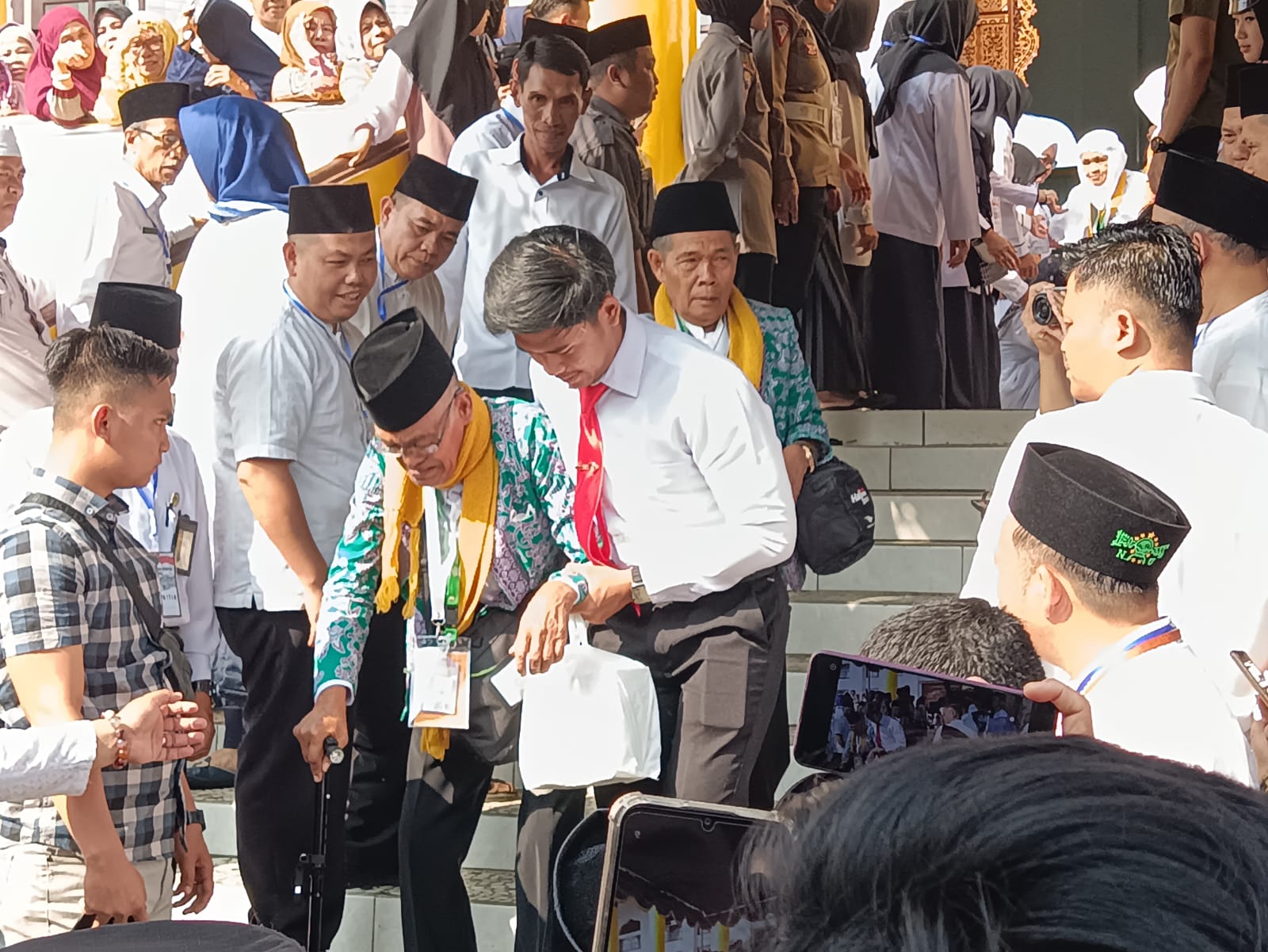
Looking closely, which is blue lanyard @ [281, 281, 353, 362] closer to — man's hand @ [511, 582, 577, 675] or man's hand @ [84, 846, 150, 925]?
man's hand @ [511, 582, 577, 675]

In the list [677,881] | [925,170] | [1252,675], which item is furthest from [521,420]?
[925,170]

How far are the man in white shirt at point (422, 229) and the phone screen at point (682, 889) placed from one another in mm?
3156

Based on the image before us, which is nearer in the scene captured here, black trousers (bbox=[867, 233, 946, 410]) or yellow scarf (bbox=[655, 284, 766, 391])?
yellow scarf (bbox=[655, 284, 766, 391])

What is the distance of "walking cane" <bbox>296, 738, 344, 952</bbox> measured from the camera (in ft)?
10.3

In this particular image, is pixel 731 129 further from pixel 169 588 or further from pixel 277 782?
Answer: pixel 277 782

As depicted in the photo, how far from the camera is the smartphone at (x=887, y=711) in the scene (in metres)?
1.27

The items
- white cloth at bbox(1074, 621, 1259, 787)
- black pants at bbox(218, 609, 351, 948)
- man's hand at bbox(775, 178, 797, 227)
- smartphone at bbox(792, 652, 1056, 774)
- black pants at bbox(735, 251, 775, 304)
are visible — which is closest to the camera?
smartphone at bbox(792, 652, 1056, 774)

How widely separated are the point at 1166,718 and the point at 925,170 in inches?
167

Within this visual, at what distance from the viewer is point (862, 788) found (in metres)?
0.40

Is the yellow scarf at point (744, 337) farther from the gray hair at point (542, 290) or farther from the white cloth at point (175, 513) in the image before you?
the white cloth at point (175, 513)

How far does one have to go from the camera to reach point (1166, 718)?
4.81 feet

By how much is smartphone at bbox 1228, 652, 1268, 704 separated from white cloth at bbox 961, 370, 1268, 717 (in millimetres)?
165

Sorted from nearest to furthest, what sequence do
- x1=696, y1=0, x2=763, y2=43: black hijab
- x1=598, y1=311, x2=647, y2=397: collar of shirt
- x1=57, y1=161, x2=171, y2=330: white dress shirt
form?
x1=598, y1=311, x2=647, y2=397: collar of shirt
x1=57, y1=161, x2=171, y2=330: white dress shirt
x1=696, y1=0, x2=763, y2=43: black hijab

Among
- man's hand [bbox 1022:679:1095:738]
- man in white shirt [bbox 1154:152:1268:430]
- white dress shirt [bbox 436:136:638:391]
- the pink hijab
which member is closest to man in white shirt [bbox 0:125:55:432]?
the pink hijab
